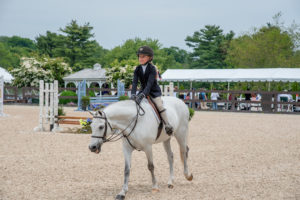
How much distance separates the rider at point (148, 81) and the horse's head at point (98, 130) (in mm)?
741

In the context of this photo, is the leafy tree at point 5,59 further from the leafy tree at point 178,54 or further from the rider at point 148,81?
the rider at point 148,81

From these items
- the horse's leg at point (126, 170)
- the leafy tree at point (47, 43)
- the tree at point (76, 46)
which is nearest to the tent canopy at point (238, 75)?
the horse's leg at point (126, 170)

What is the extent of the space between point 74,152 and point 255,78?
70.6 feet

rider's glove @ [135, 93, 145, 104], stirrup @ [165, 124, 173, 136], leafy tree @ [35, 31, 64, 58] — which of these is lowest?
stirrup @ [165, 124, 173, 136]

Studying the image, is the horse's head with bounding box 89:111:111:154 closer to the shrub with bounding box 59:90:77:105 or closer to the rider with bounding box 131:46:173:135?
the rider with bounding box 131:46:173:135

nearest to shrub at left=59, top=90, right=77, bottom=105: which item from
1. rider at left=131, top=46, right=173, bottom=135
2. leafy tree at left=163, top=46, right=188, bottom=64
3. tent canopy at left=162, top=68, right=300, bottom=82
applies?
tent canopy at left=162, top=68, right=300, bottom=82

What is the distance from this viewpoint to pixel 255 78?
27797 mm

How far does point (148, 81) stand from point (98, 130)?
1231 millimetres

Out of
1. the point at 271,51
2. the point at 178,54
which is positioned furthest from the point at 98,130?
the point at 178,54

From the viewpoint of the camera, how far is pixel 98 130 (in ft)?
16.7

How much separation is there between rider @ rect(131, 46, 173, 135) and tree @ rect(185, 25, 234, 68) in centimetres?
5555

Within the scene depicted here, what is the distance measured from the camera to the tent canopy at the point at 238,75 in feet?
89.6

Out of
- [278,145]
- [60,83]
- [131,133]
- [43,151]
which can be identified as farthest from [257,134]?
[60,83]

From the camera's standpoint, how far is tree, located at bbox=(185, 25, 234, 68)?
61.3 meters
